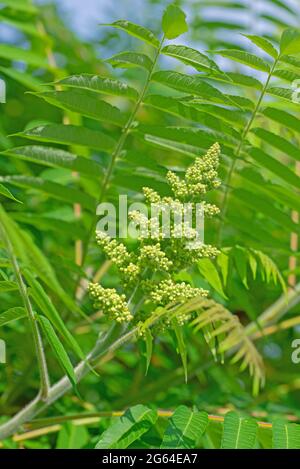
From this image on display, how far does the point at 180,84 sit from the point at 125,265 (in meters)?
0.43

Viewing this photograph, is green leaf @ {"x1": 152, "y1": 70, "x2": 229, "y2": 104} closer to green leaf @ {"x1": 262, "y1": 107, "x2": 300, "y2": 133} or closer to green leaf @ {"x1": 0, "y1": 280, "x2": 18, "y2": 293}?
green leaf @ {"x1": 262, "y1": 107, "x2": 300, "y2": 133}

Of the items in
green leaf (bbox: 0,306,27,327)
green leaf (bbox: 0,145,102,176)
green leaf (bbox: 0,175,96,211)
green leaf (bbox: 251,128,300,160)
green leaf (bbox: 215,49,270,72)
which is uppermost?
green leaf (bbox: 215,49,270,72)

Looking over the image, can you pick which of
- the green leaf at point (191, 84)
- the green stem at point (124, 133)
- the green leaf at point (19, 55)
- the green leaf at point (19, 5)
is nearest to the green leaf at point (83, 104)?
the green stem at point (124, 133)

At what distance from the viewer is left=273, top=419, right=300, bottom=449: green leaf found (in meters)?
1.54

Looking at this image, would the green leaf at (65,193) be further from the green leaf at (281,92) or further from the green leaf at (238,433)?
the green leaf at (238,433)

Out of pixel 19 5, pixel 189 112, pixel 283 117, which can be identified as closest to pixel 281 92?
pixel 283 117

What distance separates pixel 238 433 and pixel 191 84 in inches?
29.6

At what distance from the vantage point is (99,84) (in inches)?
65.0

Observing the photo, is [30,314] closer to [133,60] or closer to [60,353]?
[60,353]

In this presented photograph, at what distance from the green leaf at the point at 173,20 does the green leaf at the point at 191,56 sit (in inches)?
1.5

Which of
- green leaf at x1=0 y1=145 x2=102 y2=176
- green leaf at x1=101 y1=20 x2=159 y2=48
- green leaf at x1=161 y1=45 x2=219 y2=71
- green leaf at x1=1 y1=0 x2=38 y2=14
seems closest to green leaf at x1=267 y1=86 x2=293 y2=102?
green leaf at x1=161 y1=45 x2=219 y2=71

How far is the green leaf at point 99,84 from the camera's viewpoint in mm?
1619

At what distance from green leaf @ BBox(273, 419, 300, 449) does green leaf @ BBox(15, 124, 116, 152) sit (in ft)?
2.57
